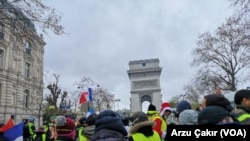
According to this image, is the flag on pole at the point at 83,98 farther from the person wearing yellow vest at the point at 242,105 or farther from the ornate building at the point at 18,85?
the person wearing yellow vest at the point at 242,105

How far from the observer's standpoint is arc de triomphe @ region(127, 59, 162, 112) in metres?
59.3

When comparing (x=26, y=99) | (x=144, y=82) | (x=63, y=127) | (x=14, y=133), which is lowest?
(x=14, y=133)

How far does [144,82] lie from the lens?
202 feet

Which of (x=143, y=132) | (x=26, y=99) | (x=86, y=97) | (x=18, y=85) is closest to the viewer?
(x=143, y=132)

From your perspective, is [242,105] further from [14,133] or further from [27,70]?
[27,70]

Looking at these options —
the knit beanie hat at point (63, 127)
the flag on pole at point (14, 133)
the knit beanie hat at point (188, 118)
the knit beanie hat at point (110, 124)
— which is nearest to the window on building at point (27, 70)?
the flag on pole at point (14, 133)

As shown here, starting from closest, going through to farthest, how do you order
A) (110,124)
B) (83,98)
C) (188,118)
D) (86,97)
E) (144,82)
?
1. (110,124)
2. (188,118)
3. (83,98)
4. (86,97)
5. (144,82)

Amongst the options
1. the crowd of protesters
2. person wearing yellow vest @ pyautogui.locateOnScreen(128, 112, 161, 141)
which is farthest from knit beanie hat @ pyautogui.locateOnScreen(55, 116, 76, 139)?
person wearing yellow vest @ pyautogui.locateOnScreen(128, 112, 161, 141)

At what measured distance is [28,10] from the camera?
41.2 ft

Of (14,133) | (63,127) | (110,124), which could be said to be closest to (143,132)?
(110,124)

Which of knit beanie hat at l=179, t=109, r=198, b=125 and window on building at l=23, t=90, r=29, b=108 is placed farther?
window on building at l=23, t=90, r=29, b=108

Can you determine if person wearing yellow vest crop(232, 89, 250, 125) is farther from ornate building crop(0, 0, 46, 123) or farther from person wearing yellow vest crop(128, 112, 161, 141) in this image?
ornate building crop(0, 0, 46, 123)

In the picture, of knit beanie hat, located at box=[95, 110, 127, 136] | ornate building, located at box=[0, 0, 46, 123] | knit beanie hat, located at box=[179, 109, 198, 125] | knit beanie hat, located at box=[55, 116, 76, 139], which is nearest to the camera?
knit beanie hat, located at box=[95, 110, 127, 136]

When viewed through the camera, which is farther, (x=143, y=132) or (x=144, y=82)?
(x=144, y=82)
